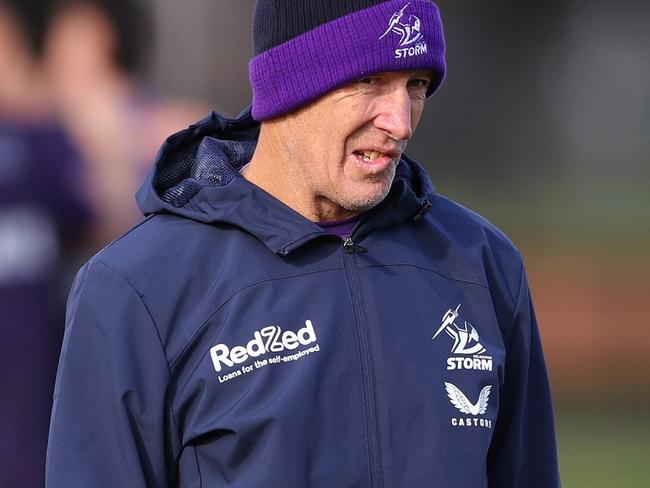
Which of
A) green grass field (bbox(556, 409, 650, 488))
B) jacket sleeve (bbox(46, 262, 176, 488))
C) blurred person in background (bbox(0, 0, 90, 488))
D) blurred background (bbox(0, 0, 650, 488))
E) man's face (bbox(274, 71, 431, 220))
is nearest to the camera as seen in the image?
jacket sleeve (bbox(46, 262, 176, 488))

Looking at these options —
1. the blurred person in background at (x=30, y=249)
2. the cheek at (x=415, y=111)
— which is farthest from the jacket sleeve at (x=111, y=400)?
the blurred person in background at (x=30, y=249)

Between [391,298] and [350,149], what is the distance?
0.92ft

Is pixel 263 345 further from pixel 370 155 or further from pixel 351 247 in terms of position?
pixel 370 155

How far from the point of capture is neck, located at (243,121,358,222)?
2.40 m

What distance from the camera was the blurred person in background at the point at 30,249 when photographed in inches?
190

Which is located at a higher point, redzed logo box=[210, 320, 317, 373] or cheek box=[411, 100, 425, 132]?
cheek box=[411, 100, 425, 132]

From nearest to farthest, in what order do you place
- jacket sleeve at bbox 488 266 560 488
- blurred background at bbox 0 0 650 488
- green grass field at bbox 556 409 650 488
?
jacket sleeve at bbox 488 266 560 488, blurred background at bbox 0 0 650 488, green grass field at bbox 556 409 650 488

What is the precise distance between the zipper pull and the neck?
9 cm

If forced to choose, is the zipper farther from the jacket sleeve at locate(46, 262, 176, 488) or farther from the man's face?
the jacket sleeve at locate(46, 262, 176, 488)

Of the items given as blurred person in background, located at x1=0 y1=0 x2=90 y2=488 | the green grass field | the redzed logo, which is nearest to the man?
the redzed logo

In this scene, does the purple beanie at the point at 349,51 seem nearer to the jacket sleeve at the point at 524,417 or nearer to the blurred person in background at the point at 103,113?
the jacket sleeve at the point at 524,417

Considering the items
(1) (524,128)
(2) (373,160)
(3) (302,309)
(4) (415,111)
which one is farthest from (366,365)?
(1) (524,128)

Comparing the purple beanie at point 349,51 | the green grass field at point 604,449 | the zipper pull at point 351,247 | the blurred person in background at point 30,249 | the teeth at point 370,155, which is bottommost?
the green grass field at point 604,449

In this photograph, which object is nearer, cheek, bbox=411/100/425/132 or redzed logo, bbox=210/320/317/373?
redzed logo, bbox=210/320/317/373
